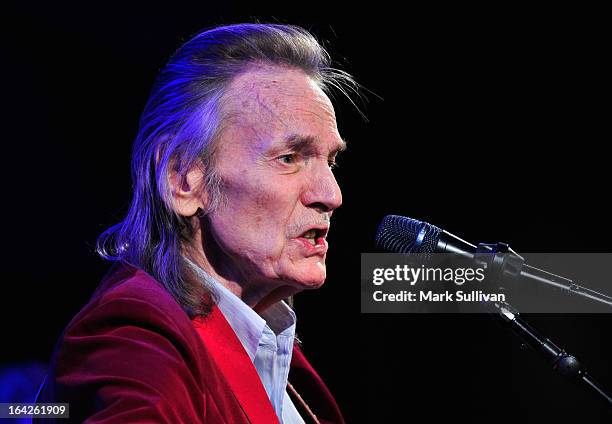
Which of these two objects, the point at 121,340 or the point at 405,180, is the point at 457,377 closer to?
the point at 405,180

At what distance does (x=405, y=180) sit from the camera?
3.45 metres

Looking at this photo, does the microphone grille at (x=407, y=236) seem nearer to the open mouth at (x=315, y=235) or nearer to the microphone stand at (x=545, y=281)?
the microphone stand at (x=545, y=281)

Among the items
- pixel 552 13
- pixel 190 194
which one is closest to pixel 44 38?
pixel 190 194

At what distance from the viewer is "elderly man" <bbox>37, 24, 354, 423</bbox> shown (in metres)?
1.47

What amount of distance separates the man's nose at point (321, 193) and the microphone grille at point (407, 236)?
0.73 feet

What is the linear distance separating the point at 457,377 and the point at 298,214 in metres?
2.25

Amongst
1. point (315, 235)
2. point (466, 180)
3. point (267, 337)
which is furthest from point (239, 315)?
point (466, 180)

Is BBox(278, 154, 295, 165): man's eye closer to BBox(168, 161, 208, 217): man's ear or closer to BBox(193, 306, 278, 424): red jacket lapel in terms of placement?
BBox(168, 161, 208, 217): man's ear

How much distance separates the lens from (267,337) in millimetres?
1642

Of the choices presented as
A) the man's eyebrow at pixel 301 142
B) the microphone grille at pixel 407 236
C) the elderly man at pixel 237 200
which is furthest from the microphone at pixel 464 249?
the man's eyebrow at pixel 301 142

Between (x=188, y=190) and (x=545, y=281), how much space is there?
879 mm

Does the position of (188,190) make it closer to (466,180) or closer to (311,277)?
(311,277)

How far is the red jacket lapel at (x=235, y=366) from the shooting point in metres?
1.34

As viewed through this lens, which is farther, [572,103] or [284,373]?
[572,103]
